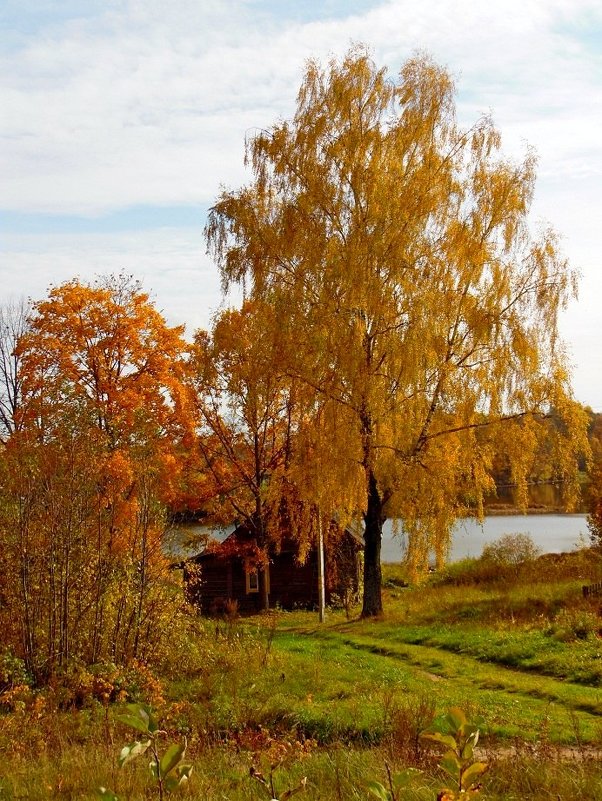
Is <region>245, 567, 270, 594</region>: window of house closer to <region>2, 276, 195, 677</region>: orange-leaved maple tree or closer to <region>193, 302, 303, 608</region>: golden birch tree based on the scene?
<region>193, 302, 303, 608</region>: golden birch tree

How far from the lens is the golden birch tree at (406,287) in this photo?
18.5 metres

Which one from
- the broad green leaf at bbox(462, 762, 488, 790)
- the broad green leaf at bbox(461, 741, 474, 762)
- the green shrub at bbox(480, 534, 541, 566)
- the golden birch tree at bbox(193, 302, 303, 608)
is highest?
the golden birch tree at bbox(193, 302, 303, 608)

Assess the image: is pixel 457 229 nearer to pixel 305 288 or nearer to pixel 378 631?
pixel 305 288

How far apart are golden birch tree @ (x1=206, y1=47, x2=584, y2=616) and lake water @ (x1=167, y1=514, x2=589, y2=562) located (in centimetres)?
1367

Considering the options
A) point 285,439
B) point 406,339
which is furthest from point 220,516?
point 406,339

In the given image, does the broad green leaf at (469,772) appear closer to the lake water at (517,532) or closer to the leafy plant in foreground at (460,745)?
the leafy plant in foreground at (460,745)

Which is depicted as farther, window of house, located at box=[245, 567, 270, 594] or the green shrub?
the green shrub

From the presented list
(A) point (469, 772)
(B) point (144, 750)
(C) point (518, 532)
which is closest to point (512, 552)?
(C) point (518, 532)

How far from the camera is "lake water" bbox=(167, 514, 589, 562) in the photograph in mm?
41562

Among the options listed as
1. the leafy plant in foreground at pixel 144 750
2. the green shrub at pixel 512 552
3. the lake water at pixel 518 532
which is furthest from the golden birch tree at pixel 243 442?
the leafy plant in foreground at pixel 144 750

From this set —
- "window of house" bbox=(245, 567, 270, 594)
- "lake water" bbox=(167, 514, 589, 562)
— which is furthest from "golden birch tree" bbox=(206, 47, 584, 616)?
"lake water" bbox=(167, 514, 589, 562)

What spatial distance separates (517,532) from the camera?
39188mm

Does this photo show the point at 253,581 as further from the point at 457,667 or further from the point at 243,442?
the point at 457,667

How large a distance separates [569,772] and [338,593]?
21.7m
